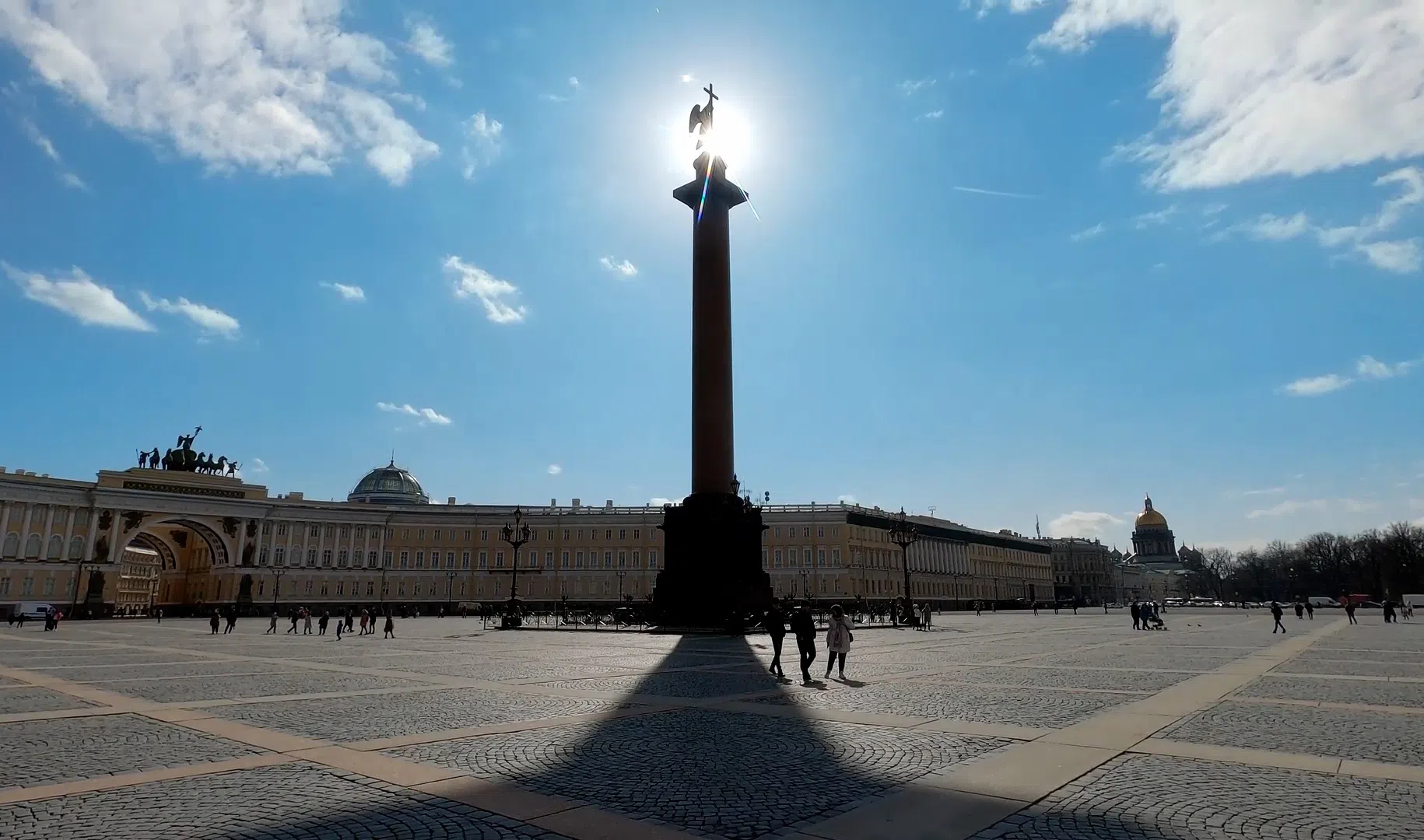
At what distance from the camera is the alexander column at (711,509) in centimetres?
3706

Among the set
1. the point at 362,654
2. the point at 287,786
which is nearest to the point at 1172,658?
the point at 287,786

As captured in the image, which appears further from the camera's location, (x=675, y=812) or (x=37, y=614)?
(x=37, y=614)

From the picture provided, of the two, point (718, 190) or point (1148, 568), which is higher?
point (718, 190)

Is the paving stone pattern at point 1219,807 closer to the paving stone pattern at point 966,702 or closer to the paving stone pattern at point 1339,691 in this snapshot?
the paving stone pattern at point 966,702

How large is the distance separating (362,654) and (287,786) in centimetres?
2075

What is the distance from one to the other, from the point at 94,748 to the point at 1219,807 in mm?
11387

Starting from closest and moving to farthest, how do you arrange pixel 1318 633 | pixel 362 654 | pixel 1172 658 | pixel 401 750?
pixel 401 750
pixel 1172 658
pixel 362 654
pixel 1318 633

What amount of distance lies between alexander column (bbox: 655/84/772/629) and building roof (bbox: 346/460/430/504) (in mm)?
94534

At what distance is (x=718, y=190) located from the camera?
42.1m

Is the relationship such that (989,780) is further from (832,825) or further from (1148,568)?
(1148,568)

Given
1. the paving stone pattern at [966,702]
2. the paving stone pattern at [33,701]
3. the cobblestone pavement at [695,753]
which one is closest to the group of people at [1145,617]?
the cobblestone pavement at [695,753]

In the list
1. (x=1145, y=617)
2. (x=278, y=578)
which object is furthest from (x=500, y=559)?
(x=1145, y=617)

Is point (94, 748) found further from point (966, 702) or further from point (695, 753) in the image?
point (966, 702)

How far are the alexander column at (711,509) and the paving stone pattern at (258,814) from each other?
28.3m
